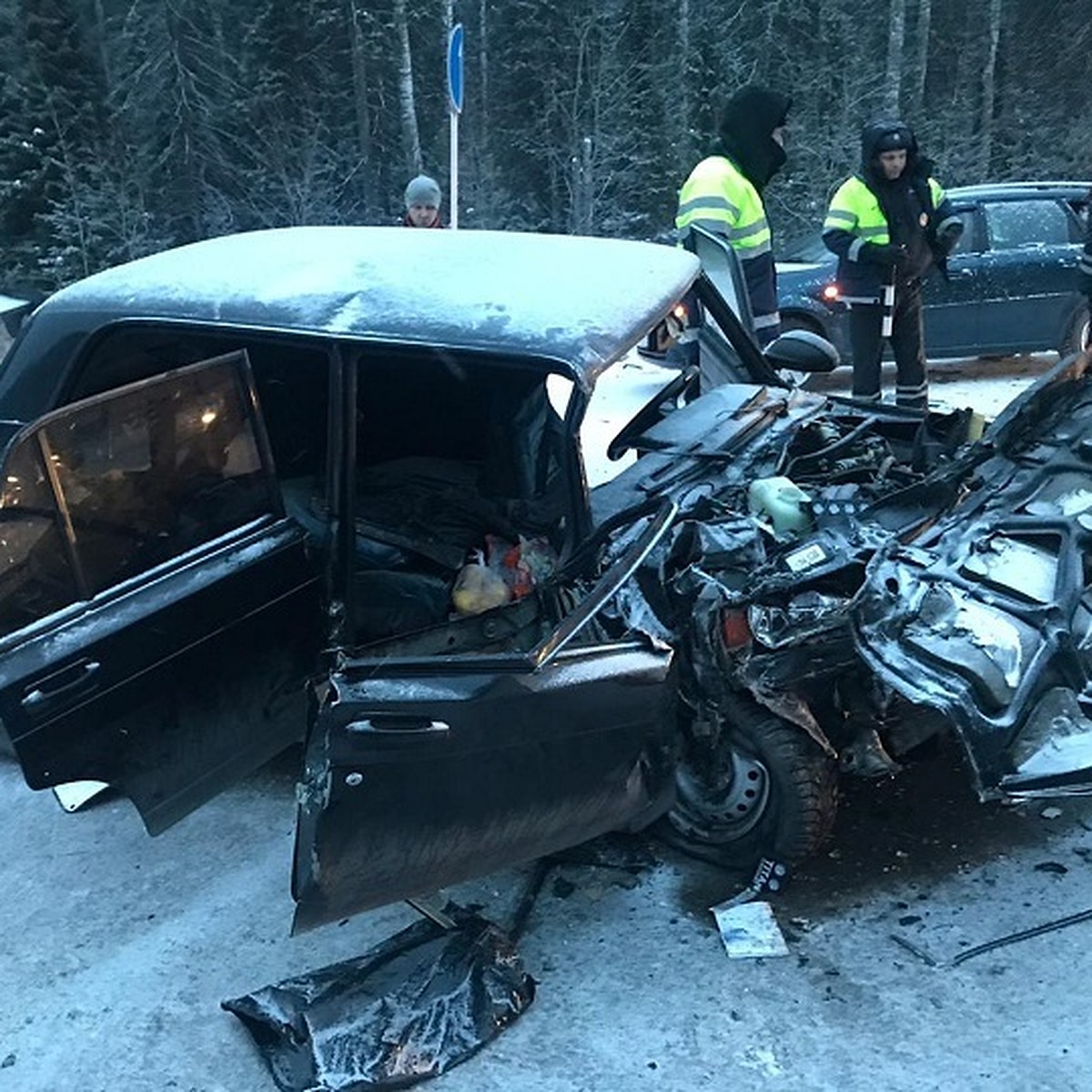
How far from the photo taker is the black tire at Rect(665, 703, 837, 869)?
9.32 ft

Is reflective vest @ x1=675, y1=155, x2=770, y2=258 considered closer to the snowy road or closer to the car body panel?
the snowy road

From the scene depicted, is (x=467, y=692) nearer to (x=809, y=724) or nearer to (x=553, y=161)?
(x=809, y=724)

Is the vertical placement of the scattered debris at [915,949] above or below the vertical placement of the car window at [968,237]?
below

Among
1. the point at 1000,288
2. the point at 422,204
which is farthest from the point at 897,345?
the point at 422,204

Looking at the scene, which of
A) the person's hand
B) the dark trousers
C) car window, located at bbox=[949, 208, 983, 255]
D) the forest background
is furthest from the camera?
the forest background

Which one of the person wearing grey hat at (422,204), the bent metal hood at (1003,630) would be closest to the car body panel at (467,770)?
the bent metal hood at (1003,630)

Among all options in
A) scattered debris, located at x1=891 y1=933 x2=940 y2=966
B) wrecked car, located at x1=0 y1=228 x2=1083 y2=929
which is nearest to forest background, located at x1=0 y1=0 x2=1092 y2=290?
wrecked car, located at x1=0 y1=228 x2=1083 y2=929

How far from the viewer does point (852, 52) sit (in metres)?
16.6

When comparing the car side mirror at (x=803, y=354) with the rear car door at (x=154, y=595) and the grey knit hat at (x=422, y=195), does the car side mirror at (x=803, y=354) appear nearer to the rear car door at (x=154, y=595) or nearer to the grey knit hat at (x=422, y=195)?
the rear car door at (x=154, y=595)

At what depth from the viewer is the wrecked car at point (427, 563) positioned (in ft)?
7.74

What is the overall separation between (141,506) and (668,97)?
15.1 m

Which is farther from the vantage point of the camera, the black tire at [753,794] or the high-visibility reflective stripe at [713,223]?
the high-visibility reflective stripe at [713,223]

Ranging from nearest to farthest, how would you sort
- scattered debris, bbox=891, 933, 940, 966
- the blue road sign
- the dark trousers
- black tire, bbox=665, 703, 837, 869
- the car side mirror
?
1. scattered debris, bbox=891, 933, 940, 966
2. black tire, bbox=665, 703, 837, 869
3. the car side mirror
4. the dark trousers
5. the blue road sign

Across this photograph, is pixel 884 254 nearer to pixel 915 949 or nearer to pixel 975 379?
pixel 975 379
